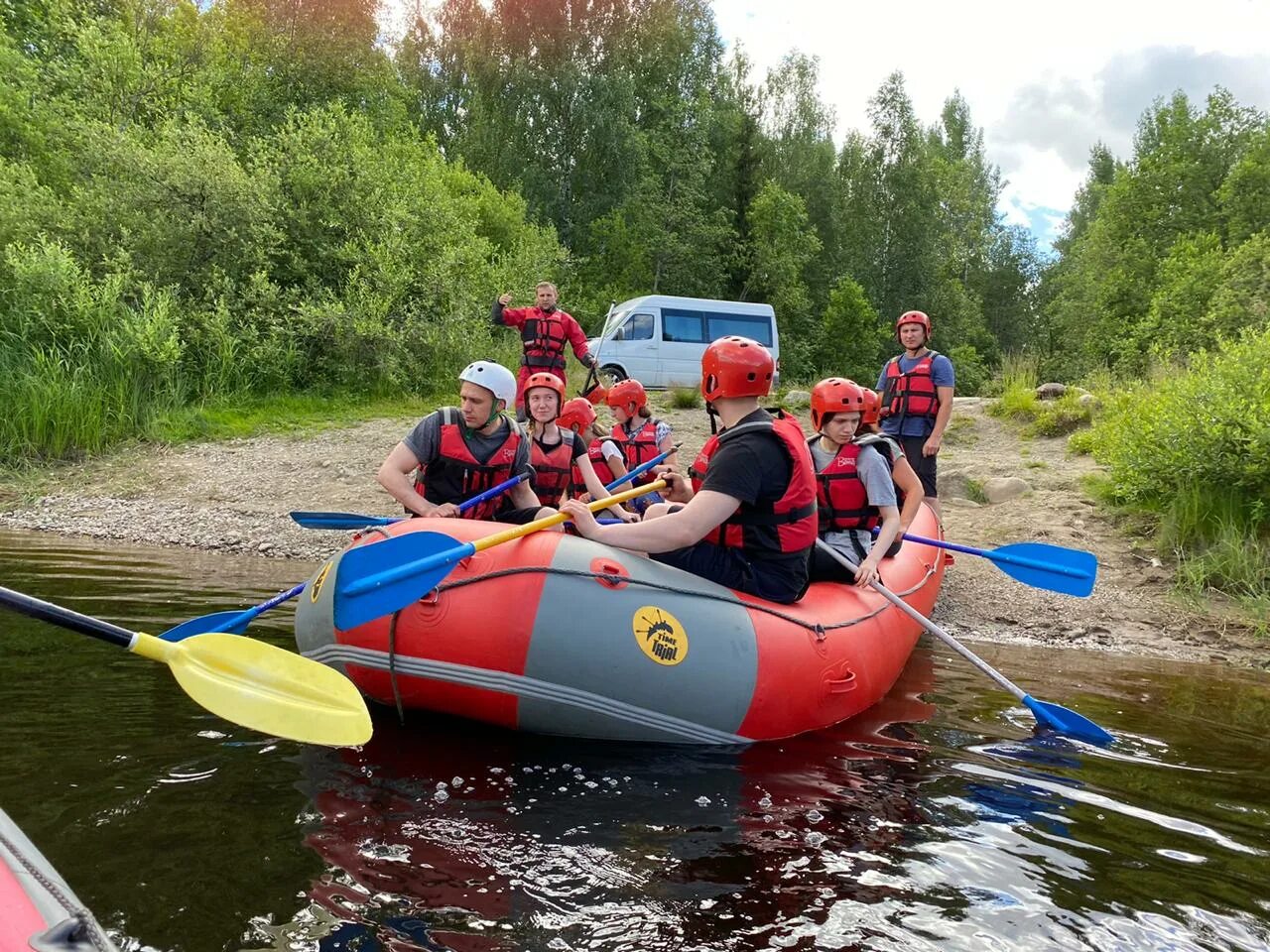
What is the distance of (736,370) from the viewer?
12.2 feet

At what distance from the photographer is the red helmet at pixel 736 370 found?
3717 mm

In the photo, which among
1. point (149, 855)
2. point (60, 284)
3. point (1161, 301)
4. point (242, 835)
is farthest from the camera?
point (1161, 301)

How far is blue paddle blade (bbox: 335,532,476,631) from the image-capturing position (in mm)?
3416

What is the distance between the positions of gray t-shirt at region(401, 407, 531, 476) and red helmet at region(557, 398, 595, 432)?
122 cm

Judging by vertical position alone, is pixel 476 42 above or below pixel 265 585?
above

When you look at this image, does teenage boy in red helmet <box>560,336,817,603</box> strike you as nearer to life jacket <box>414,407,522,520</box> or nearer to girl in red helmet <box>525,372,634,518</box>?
life jacket <box>414,407,522,520</box>

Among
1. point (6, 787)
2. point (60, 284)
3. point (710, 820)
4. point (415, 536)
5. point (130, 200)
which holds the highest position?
point (130, 200)

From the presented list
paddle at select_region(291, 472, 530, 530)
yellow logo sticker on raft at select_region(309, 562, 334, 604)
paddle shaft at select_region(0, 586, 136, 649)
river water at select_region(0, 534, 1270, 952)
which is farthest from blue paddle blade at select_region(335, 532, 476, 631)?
paddle at select_region(291, 472, 530, 530)

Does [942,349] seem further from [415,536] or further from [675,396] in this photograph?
[415,536]

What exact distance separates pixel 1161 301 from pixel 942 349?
46.2 ft

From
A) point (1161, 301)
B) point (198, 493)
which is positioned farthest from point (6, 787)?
point (1161, 301)

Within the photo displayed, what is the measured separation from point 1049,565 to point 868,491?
1.34 metres

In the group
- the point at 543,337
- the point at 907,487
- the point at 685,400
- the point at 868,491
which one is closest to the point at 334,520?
the point at 868,491

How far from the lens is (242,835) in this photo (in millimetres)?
2682
